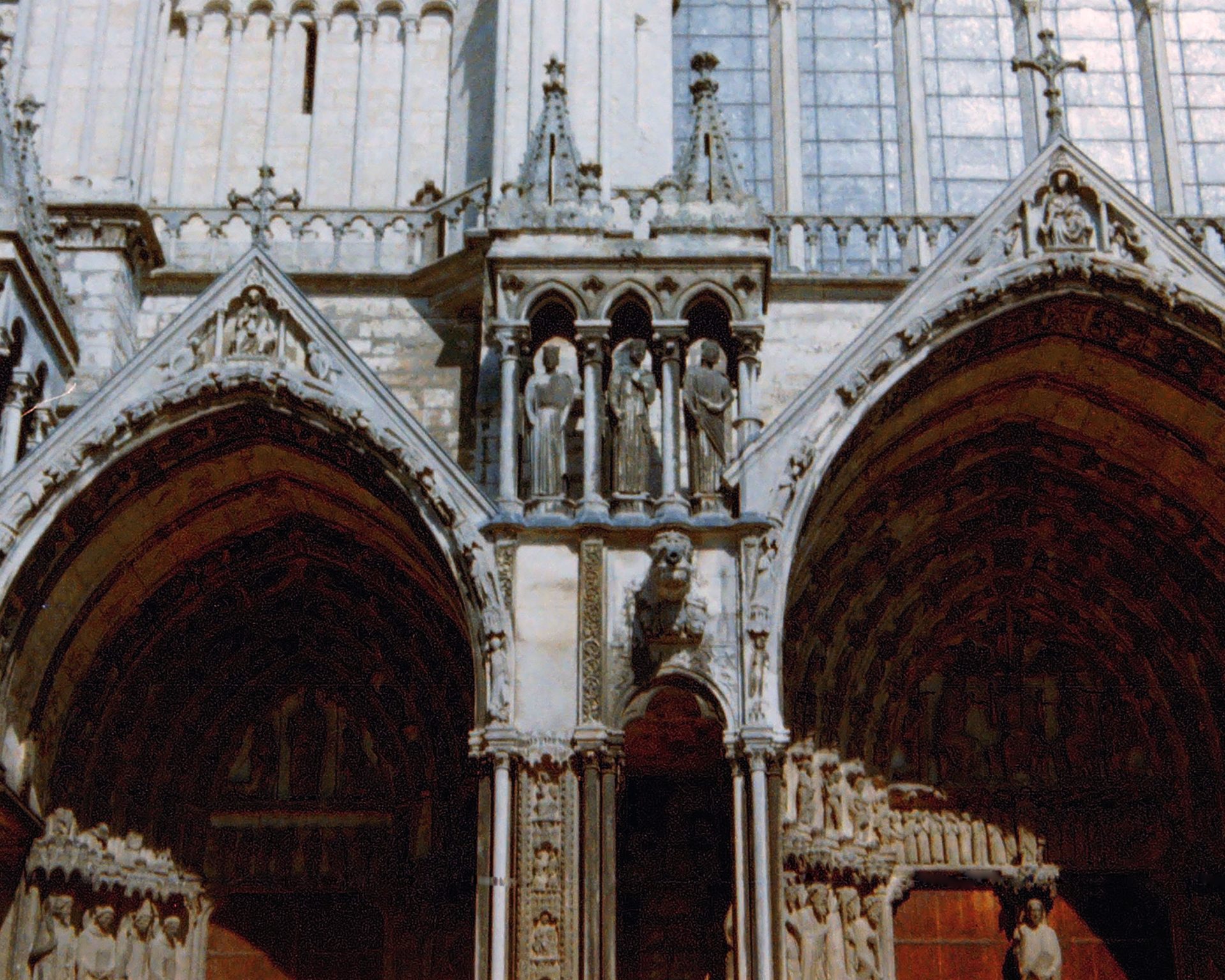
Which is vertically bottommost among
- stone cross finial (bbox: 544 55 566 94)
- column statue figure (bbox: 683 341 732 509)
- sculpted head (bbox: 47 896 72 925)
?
sculpted head (bbox: 47 896 72 925)

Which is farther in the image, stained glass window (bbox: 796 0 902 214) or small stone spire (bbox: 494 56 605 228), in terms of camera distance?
stained glass window (bbox: 796 0 902 214)

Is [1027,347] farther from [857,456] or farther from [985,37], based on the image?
[985,37]

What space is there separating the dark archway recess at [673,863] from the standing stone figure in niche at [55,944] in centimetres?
371

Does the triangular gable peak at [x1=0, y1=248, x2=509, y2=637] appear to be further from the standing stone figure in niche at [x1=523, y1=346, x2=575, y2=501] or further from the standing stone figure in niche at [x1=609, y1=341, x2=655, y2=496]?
the standing stone figure in niche at [x1=609, y1=341, x2=655, y2=496]

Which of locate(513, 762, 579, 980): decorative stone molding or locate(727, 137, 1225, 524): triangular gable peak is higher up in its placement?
locate(727, 137, 1225, 524): triangular gable peak

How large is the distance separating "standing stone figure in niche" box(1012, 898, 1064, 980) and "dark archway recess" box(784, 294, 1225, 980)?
34 centimetres

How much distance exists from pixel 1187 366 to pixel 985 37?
533 centimetres

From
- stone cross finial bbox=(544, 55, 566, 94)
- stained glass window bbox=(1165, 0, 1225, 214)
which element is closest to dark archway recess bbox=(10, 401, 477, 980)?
stone cross finial bbox=(544, 55, 566, 94)

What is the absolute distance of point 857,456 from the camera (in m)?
13.7

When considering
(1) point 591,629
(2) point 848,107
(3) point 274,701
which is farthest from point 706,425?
(2) point 848,107

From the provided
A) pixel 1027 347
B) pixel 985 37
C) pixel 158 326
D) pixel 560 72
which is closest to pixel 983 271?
pixel 1027 347

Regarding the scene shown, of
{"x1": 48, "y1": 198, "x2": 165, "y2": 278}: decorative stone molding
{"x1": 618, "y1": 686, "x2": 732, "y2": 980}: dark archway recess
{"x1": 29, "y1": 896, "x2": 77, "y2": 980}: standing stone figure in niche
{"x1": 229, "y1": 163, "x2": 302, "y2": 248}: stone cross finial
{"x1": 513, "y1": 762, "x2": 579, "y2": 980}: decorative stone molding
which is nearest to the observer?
{"x1": 513, "y1": 762, "x2": 579, "y2": 980}: decorative stone molding

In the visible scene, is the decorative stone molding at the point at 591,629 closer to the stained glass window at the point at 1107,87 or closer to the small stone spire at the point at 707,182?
the small stone spire at the point at 707,182

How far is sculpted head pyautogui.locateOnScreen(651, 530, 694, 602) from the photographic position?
40.2ft
